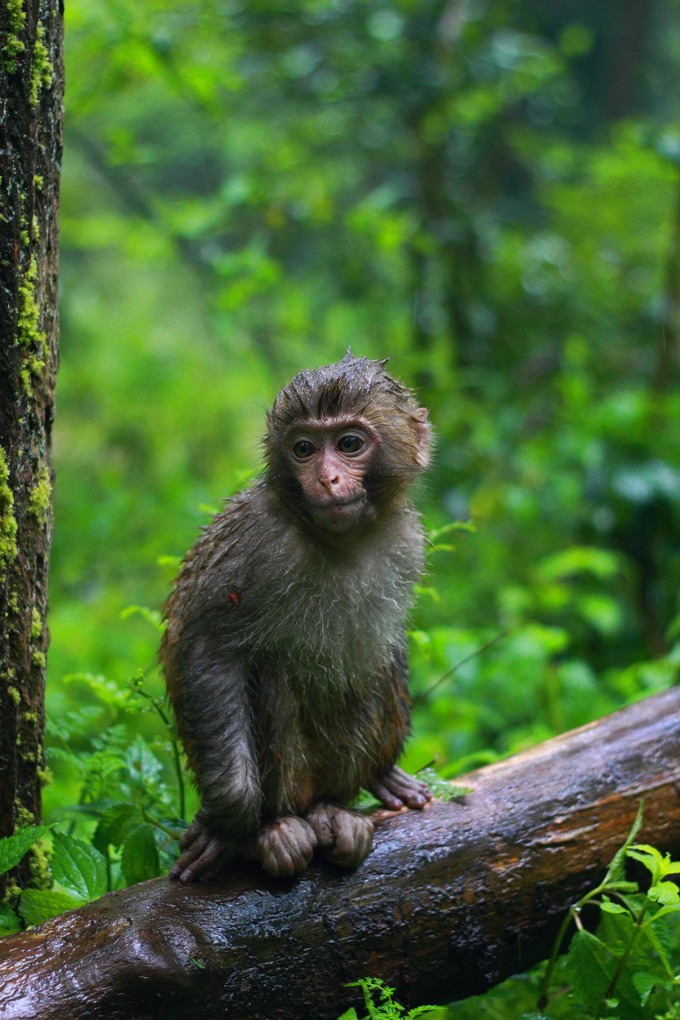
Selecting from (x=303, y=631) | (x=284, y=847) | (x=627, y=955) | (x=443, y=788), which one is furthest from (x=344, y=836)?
(x=627, y=955)

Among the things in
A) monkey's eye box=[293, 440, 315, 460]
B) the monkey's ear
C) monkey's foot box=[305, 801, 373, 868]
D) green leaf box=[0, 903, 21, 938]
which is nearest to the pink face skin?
monkey's eye box=[293, 440, 315, 460]

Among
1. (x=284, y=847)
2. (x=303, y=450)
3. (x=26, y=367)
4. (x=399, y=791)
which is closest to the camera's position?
(x=26, y=367)

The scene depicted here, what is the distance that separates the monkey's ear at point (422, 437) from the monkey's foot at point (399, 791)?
3.75 feet

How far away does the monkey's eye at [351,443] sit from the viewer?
3.40 metres

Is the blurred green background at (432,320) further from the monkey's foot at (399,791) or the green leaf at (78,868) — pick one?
the green leaf at (78,868)

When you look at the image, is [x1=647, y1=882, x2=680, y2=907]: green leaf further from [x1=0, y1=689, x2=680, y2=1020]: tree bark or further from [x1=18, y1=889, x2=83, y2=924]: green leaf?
[x1=18, y1=889, x2=83, y2=924]: green leaf

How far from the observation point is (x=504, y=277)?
9.91 m

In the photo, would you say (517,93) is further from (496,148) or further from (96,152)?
(96,152)

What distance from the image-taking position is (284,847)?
10.4 ft

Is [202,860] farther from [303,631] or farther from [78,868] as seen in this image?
[303,631]

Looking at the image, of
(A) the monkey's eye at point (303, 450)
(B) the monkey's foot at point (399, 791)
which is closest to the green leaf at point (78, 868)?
(B) the monkey's foot at point (399, 791)

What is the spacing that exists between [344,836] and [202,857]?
0.45 meters

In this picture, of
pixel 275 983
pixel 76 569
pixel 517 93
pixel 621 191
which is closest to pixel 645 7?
pixel 621 191

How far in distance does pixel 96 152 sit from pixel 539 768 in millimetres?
8824
